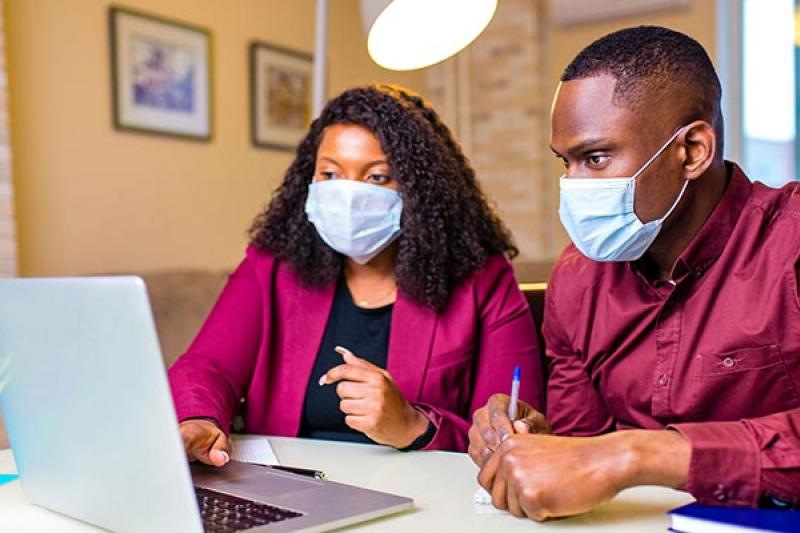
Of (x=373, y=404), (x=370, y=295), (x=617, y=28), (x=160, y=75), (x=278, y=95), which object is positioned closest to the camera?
(x=373, y=404)

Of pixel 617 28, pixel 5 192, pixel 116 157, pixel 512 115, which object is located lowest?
pixel 5 192

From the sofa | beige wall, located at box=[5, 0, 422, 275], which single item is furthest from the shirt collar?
beige wall, located at box=[5, 0, 422, 275]

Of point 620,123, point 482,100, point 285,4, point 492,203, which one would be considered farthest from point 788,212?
point 482,100

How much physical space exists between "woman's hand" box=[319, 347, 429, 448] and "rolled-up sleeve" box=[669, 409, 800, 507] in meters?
0.47

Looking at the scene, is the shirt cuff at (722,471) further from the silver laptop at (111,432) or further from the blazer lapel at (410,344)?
the blazer lapel at (410,344)

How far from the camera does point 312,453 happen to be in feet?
4.10

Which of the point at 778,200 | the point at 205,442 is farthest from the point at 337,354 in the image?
the point at 778,200

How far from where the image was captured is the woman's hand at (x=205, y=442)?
1.08 meters

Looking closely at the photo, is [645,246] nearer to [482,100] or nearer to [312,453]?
[312,453]

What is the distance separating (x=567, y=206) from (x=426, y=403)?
1.52 ft

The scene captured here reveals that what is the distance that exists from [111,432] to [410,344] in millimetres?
786

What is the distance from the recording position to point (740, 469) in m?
0.86

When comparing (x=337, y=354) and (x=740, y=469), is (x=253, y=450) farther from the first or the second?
(x=740, y=469)

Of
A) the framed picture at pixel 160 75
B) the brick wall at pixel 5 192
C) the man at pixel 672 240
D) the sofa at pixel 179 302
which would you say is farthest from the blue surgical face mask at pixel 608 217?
the framed picture at pixel 160 75
